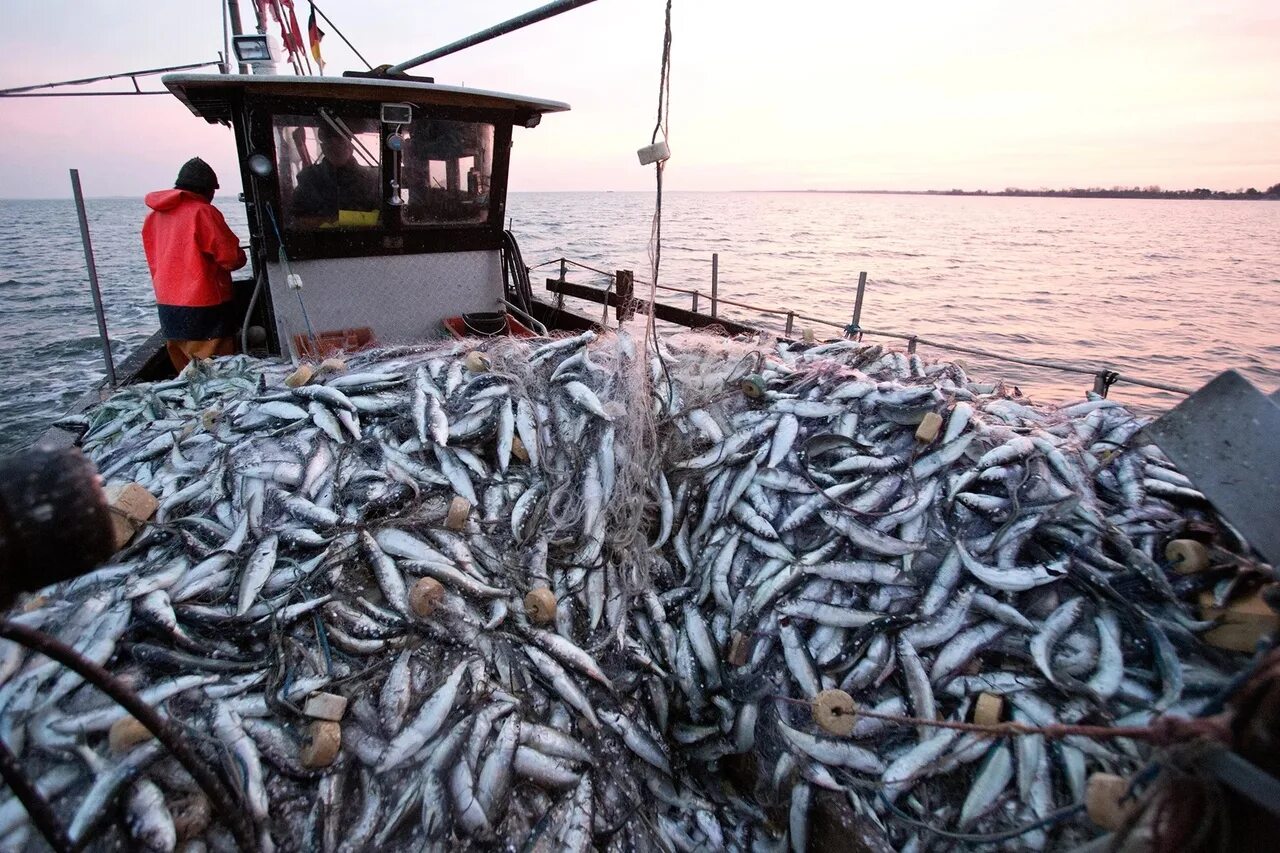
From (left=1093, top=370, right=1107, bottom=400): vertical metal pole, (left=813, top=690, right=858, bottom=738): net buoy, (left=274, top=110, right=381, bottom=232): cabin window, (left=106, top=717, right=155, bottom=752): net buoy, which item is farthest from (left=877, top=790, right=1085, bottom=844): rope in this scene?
(left=274, top=110, right=381, bottom=232): cabin window

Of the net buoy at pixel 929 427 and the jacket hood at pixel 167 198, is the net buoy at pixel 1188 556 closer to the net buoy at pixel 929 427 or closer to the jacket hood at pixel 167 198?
the net buoy at pixel 929 427

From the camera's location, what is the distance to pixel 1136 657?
3.48 meters

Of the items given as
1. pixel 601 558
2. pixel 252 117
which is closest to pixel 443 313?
pixel 252 117

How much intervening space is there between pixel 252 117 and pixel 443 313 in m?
2.98

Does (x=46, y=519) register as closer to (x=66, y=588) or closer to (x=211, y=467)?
(x=66, y=588)

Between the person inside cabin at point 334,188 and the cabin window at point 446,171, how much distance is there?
0.43 meters

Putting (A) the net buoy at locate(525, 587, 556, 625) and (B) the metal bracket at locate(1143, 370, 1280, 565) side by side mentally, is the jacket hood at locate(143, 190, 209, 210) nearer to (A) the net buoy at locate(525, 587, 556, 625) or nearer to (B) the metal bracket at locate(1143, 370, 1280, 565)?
(A) the net buoy at locate(525, 587, 556, 625)

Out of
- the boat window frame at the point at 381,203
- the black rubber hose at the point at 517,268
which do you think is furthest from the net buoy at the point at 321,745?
the black rubber hose at the point at 517,268

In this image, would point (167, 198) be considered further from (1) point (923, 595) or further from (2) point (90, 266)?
(1) point (923, 595)

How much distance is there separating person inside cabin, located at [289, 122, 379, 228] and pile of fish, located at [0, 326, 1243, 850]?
338 centimetres

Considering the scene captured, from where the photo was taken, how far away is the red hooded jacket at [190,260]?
716 centimetres

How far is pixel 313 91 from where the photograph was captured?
6.77 metres

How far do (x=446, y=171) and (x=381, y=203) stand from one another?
921 mm

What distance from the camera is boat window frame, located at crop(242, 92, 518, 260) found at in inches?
Result: 271
